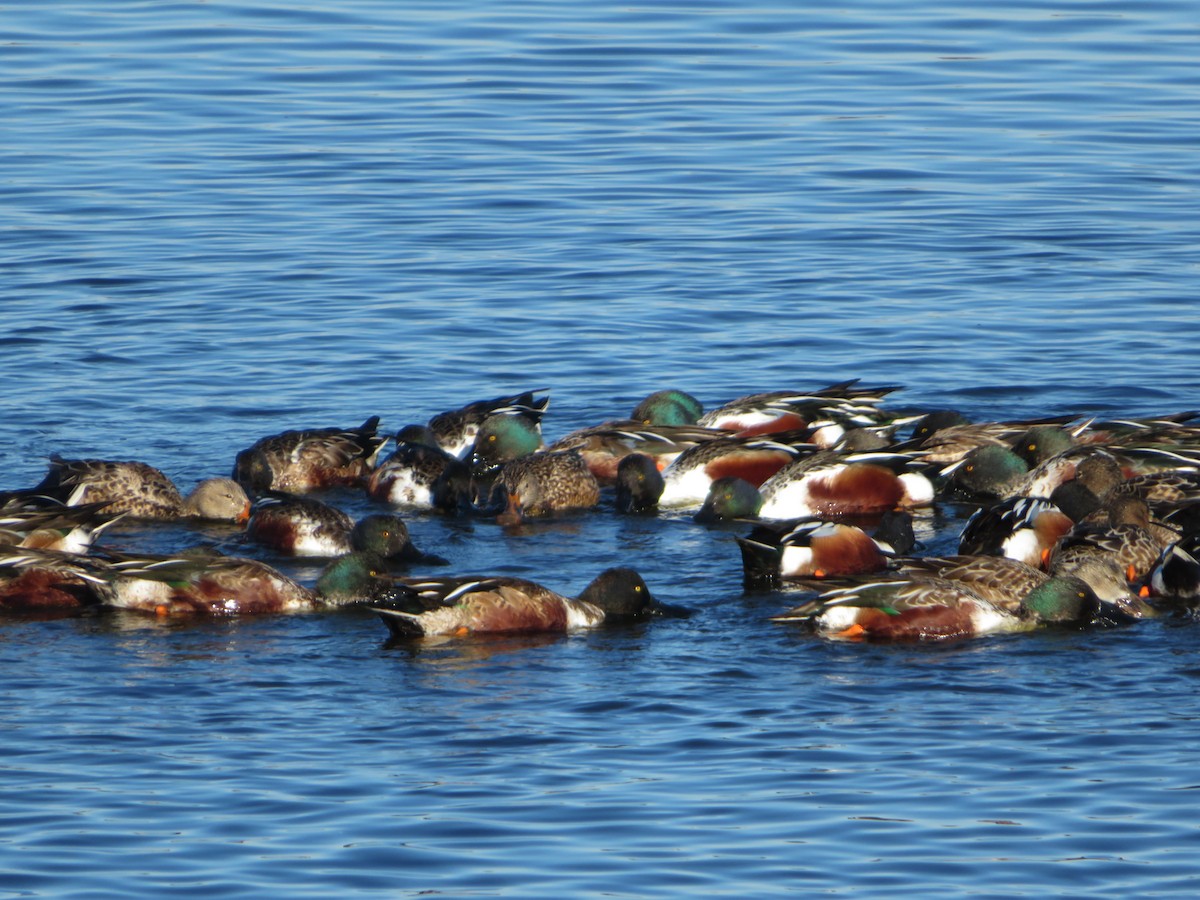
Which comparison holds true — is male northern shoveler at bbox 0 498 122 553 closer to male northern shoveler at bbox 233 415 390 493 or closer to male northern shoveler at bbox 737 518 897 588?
male northern shoveler at bbox 233 415 390 493

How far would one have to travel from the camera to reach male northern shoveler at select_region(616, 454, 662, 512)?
14.3 m

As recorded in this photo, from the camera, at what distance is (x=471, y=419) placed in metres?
15.7

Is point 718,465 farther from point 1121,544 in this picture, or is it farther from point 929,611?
point 929,611

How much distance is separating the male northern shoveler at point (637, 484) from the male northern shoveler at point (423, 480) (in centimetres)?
104

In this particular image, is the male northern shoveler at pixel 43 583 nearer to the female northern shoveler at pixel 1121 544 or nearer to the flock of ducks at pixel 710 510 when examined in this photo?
the flock of ducks at pixel 710 510

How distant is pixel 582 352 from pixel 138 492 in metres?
5.19

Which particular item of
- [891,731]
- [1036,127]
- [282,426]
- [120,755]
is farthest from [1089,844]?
[1036,127]

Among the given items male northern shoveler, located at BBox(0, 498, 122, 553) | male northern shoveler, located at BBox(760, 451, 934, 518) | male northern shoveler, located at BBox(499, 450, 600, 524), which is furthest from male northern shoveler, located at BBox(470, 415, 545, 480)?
male northern shoveler, located at BBox(0, 498, 122, 553)

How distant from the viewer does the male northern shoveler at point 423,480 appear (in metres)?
14.3

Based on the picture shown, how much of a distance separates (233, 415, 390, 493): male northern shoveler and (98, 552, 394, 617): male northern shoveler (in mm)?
2825

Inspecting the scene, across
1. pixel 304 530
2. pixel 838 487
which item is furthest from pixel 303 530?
pixel 838 487

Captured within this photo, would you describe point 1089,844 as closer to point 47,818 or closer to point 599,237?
point 47,818

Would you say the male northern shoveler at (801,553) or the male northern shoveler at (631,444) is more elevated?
the male northern shoveler at (631,444)

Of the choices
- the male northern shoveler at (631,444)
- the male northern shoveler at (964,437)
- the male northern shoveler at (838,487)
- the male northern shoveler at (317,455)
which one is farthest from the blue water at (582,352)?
the male northern shoveler at (631,444)
